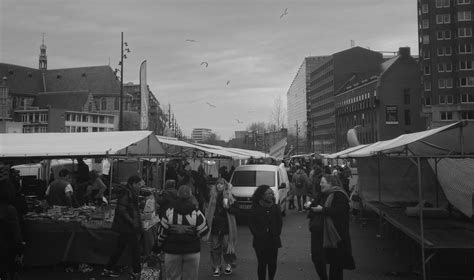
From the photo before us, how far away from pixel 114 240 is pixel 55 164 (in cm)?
1681

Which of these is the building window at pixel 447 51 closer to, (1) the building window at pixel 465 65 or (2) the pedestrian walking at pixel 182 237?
(1) the building window at pixel 465 65

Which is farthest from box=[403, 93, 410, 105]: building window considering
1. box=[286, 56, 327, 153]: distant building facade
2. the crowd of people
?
the crowd of people

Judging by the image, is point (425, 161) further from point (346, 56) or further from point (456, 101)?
point (346, 56)

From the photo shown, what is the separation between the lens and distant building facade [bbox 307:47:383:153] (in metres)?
114

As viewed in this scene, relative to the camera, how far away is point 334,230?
6.87 metres

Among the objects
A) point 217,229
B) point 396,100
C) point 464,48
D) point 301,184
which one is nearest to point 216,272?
point 217,229

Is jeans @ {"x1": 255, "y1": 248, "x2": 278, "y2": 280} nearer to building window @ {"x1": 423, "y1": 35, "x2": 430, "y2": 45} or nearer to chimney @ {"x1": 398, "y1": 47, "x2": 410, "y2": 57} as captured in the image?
building window @ {"x1": 423, "y1": 35, "x2": 430, "y2": 45}

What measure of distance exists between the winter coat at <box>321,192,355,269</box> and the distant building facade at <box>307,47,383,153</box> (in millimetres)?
101651

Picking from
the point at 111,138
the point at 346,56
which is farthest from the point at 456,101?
the point at 111,138

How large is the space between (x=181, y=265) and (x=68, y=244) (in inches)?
171

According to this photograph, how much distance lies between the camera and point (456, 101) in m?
78.9

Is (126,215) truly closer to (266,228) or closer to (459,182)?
(266,228)

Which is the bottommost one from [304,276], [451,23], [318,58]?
[304,276]

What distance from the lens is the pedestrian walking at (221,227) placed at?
886cm
